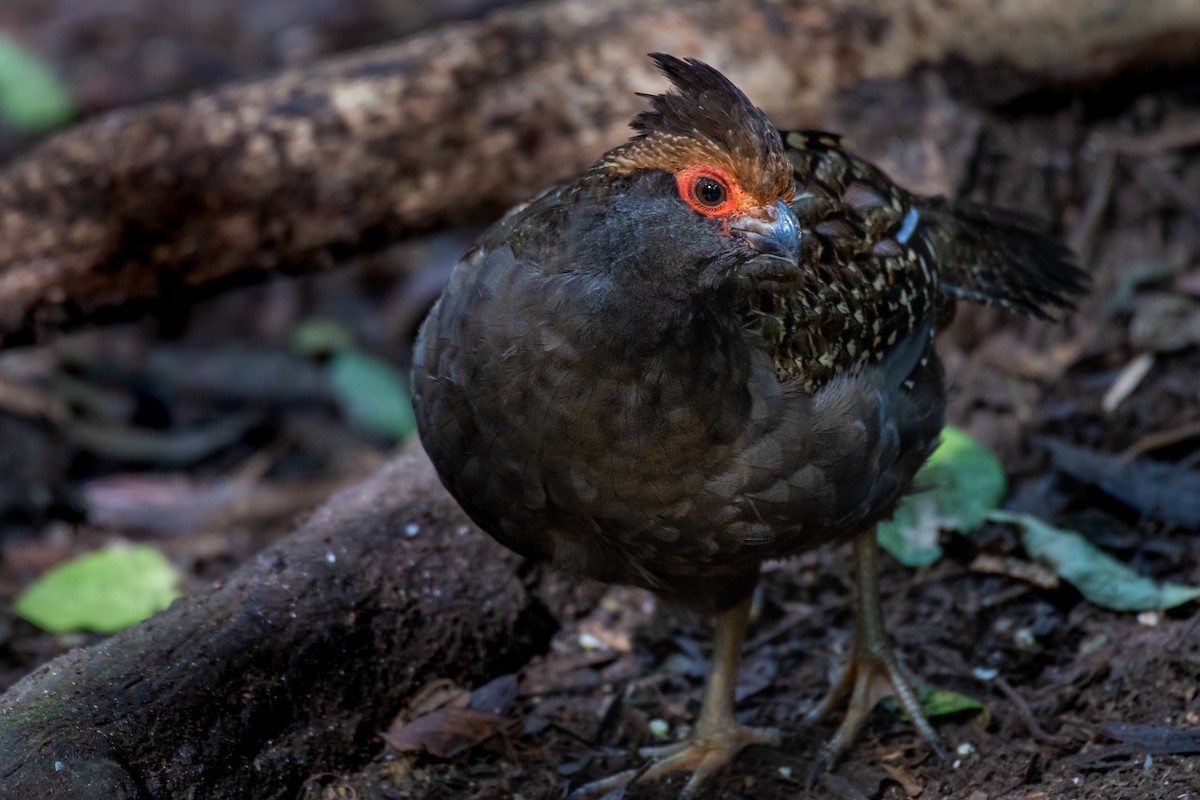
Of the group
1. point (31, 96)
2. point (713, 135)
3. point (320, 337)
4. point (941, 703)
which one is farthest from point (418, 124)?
point (31, 96)

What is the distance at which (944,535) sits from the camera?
5129 millimetres

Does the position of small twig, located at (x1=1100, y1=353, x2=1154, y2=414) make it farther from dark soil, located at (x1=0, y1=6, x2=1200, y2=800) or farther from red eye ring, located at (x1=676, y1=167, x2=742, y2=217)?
red eye ring, located at (x1=676, y1=167, x2=742, y2=217)

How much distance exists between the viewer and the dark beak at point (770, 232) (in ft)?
11.2

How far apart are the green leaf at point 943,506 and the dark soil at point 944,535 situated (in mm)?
101

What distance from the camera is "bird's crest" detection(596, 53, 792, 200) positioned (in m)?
3.41

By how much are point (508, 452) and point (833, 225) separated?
4.26 ft

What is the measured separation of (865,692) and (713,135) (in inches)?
83.3

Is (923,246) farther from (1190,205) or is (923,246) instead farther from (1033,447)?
(1190,205)

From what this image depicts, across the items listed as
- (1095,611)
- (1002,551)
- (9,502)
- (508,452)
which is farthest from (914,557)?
(9,502)

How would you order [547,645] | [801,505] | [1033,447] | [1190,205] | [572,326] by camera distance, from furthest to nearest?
1. [1190,205]
2. [1033,447]
3. [547,645]
4. [801,505]
5. [572,326]

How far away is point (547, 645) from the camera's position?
501 centimetres

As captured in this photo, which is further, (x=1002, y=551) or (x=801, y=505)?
(x=1002, y=551)

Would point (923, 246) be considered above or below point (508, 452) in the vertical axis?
above

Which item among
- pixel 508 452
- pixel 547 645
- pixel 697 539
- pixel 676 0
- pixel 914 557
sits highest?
pixel 676 0
